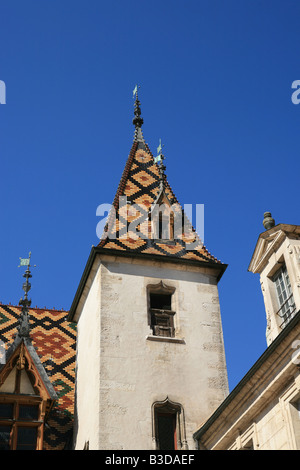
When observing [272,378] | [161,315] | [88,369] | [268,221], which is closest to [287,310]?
[272,378]

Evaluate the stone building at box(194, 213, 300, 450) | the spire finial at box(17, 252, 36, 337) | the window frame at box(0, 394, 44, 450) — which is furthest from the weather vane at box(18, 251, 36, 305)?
the stone building at box(194, 213, 300, 450)

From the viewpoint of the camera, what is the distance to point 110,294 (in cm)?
1527

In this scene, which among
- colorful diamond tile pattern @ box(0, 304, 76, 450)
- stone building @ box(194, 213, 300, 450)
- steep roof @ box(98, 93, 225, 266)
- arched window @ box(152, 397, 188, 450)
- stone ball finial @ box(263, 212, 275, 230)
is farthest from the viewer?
steep roof @ box(98, 93, 225, 266)

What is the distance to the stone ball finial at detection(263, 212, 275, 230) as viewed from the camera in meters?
13.3

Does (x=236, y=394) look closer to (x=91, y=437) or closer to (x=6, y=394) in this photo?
(x=91, y=437)

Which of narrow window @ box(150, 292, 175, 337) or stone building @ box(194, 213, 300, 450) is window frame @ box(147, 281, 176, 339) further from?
stone building @ box(194, 213, 300, 450)

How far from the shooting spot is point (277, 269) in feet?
42.6

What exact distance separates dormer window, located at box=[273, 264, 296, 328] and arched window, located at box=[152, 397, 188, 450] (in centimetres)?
289

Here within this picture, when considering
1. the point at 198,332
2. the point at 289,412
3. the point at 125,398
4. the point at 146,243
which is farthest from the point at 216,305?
the point at 289,412

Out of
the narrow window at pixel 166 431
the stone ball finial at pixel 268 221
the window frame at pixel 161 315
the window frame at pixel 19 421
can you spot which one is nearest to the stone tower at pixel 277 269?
the stone ball finial at pixel 268 221

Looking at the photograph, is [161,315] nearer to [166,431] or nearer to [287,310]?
[166,431]

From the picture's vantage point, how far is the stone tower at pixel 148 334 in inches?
539

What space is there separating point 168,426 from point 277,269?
11.5ft

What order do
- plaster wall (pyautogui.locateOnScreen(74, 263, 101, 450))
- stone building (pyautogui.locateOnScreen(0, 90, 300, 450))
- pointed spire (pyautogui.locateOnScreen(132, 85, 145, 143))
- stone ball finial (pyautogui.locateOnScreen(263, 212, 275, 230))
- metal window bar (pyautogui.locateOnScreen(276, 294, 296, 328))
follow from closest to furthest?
stone building (pyautogui.locateOnScreen(0, 90, 300, 450)) < metal window bar (pyautogui.locateOnScreen(276, 294, 296, 328)) < stone ball finial (pyautogui.locateOnScreen(263, 212, 275, 230)) < plaster wall (pyautogui.locateOnScreen(74, 263, 101, 450)) < pointed spire (pyautogui.locateOnScreen(132, 85, 145, 143))
